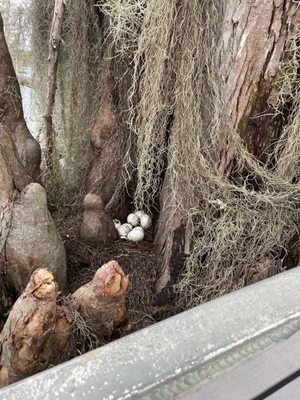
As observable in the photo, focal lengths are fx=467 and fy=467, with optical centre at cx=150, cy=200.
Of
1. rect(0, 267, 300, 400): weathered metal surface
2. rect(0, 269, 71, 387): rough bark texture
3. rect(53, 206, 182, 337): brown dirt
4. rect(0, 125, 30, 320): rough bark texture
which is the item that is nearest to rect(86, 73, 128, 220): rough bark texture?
rect(53, 206, 182, 337): brown dirt

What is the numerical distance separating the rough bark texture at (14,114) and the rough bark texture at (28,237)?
41 cm

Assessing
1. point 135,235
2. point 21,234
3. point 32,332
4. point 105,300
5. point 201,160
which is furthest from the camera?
point 135,235

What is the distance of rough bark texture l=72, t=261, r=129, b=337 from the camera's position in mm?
1020

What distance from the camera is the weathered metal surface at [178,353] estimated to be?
0.56 m

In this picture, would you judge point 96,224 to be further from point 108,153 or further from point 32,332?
point 32,332

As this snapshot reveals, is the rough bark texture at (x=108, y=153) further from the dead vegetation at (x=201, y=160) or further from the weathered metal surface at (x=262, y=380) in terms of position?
the weathered metal surface at (x=262, y=380)

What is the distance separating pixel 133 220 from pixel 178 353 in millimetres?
1208

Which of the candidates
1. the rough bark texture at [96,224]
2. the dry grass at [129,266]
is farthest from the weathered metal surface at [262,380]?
the rough bark texture at [96,224]

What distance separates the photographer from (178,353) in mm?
629

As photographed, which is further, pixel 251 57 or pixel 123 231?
pixel 123 231

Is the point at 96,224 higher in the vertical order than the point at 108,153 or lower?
lower

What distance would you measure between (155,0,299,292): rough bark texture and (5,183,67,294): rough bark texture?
1.88 feet

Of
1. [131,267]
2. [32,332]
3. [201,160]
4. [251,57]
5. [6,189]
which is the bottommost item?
[131,267]

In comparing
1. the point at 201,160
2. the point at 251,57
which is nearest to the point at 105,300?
the point at 201,160
